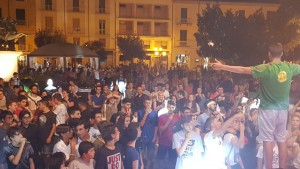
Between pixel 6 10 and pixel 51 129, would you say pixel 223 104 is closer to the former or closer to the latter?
pixel 51 129

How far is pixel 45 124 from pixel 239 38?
19.6 m

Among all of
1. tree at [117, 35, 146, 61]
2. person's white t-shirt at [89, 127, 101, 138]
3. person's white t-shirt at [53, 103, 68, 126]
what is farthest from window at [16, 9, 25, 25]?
person's white t-shirt at [89, 127, 101, 138]

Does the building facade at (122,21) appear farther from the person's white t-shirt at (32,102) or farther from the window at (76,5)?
the person's white t-shirt at (32,102)

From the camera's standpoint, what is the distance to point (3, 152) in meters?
6.10

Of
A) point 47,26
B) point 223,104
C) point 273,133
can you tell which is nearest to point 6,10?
point 47,26

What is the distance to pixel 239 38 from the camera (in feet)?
82.9

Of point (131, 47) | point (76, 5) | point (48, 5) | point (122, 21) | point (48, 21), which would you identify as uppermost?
point (76, 5)

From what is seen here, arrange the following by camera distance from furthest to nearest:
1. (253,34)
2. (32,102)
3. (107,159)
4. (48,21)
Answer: (48,21), (253,34), (32,102), (107,159)

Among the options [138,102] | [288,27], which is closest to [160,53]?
[288,27]

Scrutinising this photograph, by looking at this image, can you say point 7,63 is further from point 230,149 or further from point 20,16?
point 20,16

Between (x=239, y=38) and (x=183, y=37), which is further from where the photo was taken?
(x=183, y=37)

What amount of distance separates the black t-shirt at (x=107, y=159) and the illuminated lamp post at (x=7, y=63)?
15793 millimetres

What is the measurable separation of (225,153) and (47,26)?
48.4 meters

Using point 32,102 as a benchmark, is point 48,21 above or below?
above
